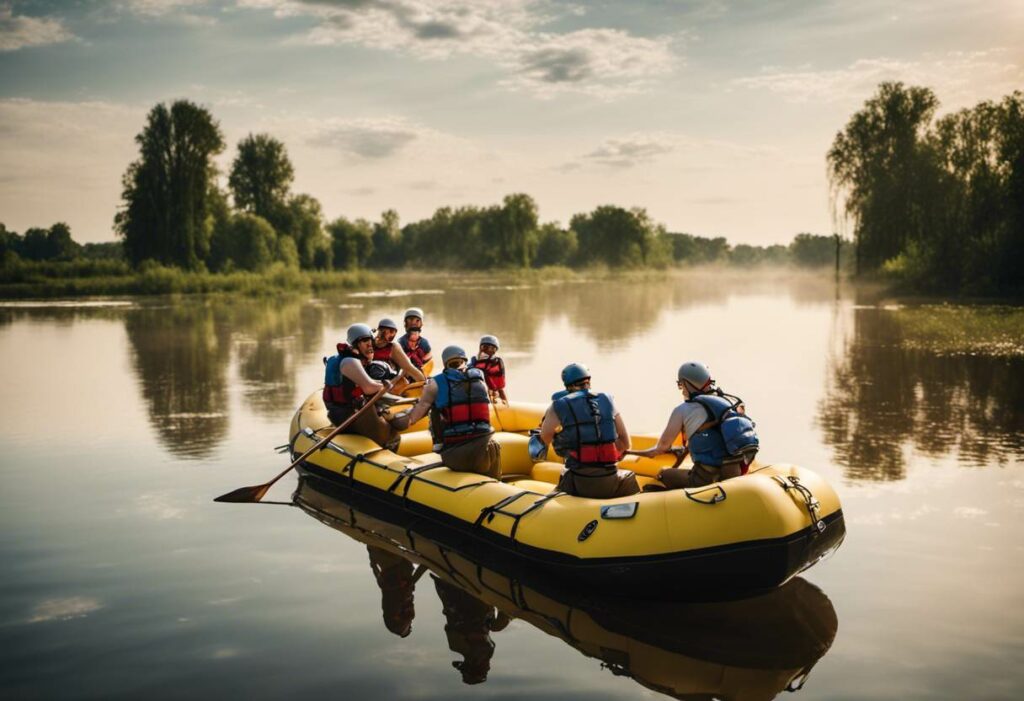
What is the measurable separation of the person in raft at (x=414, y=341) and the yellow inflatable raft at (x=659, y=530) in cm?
406

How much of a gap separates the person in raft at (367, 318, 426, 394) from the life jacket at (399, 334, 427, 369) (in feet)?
1.58

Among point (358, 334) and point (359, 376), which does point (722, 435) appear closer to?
point (359, 376)

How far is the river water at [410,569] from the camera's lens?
531cm

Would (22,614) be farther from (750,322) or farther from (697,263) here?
(697,263)

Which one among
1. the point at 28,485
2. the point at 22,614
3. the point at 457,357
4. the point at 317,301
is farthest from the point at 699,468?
the point at 317,301

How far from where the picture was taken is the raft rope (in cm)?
619

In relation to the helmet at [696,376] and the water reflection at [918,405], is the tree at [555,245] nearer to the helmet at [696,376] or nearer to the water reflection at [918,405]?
the water reflection at [918,405]

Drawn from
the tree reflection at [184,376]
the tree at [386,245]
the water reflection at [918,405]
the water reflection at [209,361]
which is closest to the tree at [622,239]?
the tree at [386,245]

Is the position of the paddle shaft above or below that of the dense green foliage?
below

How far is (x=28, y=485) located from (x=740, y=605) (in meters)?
7.91

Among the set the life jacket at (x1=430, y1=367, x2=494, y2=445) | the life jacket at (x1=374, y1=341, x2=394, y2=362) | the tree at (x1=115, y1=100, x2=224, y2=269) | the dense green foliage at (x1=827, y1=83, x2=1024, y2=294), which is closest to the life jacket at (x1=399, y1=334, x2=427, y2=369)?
the life jacket at (x1=374, y1=341, x2=394, y2=362)

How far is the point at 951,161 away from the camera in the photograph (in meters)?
45.9

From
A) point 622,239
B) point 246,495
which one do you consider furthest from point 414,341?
point 622,239

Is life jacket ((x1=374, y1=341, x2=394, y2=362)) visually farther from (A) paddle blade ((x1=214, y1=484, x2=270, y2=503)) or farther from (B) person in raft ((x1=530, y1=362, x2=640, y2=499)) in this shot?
(B) person in raft ((x1=530, y1=362, x2=640, y2=499))
